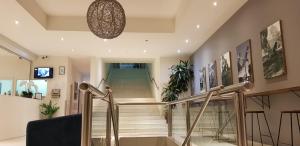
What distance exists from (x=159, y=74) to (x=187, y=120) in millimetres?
7203

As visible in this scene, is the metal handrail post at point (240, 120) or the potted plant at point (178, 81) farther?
the potted plant at point (178, 81)

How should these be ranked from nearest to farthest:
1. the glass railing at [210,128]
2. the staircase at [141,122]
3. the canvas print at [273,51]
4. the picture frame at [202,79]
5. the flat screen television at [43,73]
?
the glass railing at [210,128], the canvas print at [273,51], the staircase at [141,122], the picture frame at [202,79], the flat screen television at [43,73]

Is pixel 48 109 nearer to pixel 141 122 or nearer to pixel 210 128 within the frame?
pixel 141 122

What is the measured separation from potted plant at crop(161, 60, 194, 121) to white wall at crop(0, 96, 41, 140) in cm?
537

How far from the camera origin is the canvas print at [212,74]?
318 inches

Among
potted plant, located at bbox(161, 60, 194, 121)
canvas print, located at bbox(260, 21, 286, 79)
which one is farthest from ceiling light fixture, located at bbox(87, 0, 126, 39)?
potted plant, located at bbox(161, 60, 194, 121)

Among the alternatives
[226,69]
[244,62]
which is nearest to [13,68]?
[226,69]

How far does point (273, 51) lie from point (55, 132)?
430 centimetres

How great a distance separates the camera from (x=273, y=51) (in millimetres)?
4969

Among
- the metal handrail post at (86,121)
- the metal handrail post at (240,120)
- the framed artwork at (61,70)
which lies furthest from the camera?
Answer: the framed artwork at (61,70)

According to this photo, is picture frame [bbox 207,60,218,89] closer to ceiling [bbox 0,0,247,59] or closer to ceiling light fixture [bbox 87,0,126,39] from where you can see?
ceiling [bbox 0,0,247,59]

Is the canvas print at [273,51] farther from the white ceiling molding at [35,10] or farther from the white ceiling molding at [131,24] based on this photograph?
the white ceiling molding at [35,10]

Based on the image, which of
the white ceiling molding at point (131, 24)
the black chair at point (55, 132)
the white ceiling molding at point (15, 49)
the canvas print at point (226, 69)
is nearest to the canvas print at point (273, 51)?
the canvas print at point (226, 69)

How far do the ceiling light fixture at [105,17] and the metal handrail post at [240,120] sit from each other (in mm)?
3120
